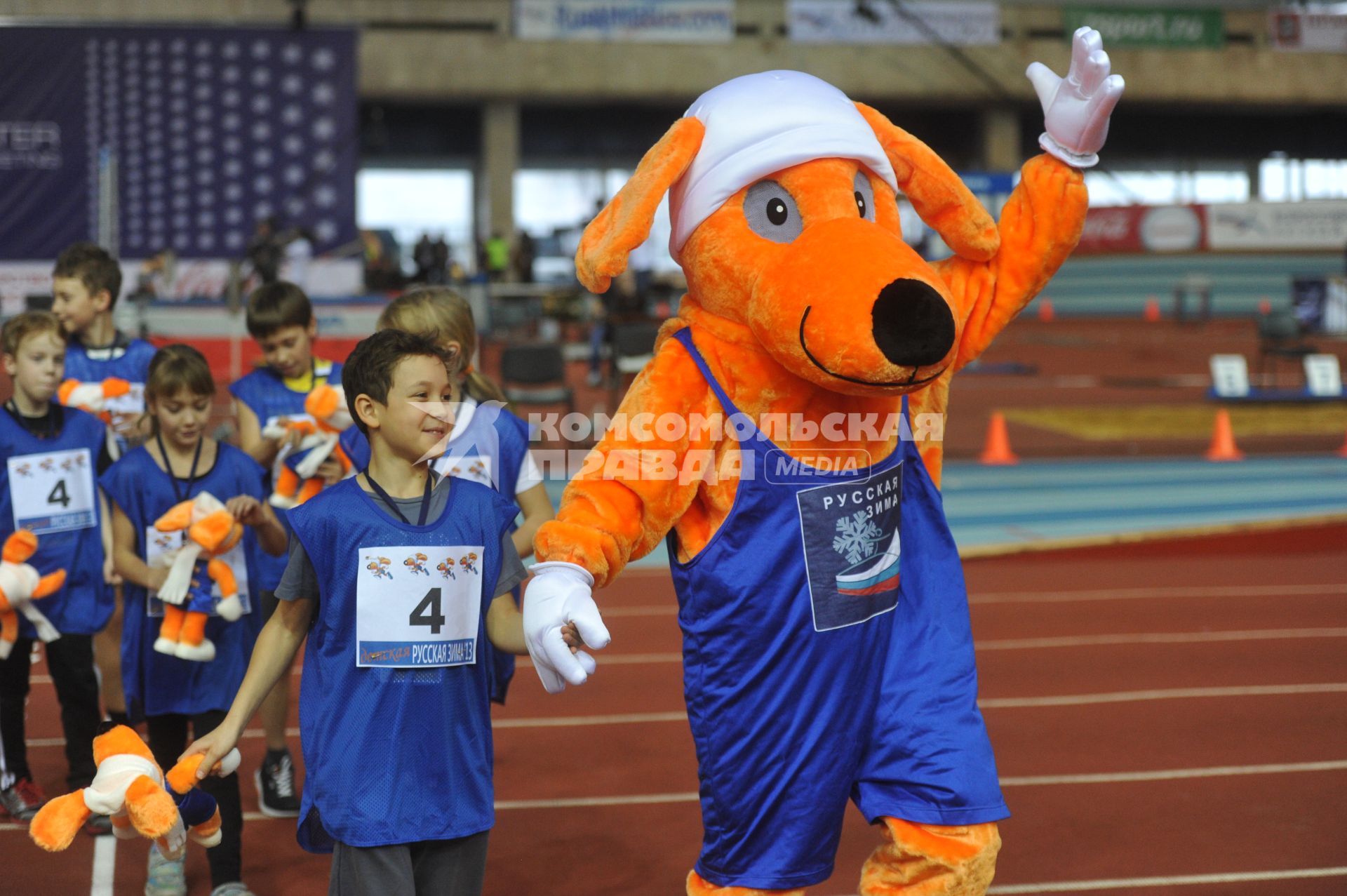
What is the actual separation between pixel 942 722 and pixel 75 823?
1.62 m

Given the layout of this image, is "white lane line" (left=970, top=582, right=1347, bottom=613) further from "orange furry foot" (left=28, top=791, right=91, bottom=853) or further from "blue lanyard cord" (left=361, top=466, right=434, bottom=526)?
"orange furry foot" (left=28, top=791, right=91, bottom=853)

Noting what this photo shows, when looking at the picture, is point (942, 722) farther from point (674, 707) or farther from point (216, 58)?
point (216, 58)

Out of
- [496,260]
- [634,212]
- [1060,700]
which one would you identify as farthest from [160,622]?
[496,260]

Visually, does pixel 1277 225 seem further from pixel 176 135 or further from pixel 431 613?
pixel 431 613

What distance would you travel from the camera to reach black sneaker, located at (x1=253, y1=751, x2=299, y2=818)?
462 cm

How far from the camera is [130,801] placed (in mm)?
2414

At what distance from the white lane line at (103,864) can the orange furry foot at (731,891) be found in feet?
6.63

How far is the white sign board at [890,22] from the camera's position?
29.0 m

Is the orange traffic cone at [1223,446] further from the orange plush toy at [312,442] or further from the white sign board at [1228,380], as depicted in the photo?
the orange plush toy at [312,442]

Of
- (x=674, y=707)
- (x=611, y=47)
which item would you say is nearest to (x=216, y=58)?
(x=611, y=47)

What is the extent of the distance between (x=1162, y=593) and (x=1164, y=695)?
78.3 inches

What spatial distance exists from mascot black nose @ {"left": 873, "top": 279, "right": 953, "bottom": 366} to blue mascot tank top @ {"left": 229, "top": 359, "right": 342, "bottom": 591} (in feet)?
7.60

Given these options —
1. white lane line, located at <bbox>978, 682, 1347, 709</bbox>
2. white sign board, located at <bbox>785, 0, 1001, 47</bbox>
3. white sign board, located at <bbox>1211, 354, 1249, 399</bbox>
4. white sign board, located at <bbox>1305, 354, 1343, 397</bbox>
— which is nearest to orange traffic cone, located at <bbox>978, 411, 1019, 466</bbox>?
white sign board, located at <bbox>1211, 354, 1249, 399</bbox>

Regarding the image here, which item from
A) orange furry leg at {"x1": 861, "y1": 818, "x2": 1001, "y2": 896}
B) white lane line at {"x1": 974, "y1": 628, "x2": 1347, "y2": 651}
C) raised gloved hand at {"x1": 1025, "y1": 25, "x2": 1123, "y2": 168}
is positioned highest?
raised gloved hand at {"x1": 1025, "y1": 25, "x2": 1123, "y2": 168}
